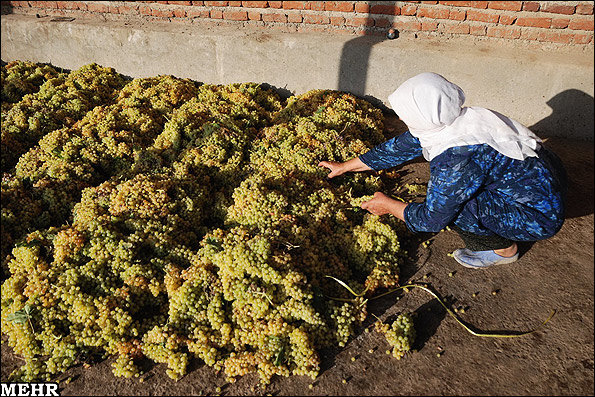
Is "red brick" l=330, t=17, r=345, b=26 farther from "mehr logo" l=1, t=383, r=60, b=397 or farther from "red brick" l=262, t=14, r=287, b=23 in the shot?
"mehr logo" l=1, t=383, r=60, b=397

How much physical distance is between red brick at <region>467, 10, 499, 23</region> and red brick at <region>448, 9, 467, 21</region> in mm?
61

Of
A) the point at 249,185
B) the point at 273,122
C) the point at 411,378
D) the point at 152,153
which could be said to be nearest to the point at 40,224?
the point at 152,153

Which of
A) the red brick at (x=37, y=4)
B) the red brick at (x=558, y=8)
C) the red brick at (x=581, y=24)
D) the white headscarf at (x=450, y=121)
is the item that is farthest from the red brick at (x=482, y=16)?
the red brick at (x=37, y=4)

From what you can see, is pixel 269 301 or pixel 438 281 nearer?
pixel 269 301

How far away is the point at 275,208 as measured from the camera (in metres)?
3.49

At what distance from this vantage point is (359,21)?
565 centimetres

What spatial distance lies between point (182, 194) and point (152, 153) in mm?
921

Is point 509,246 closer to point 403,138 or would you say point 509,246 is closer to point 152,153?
point 403,138

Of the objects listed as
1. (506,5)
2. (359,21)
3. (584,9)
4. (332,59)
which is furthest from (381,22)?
(584,9)

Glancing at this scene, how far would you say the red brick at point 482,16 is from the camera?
16.7 feet

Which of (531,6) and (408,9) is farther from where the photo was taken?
(408,9)

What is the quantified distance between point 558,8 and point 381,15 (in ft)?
7.04

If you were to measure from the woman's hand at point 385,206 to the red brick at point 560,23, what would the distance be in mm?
3592

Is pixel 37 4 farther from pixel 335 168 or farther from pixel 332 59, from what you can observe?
pixel 335 168
